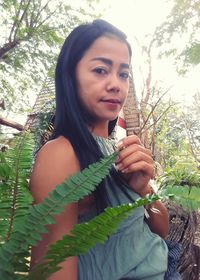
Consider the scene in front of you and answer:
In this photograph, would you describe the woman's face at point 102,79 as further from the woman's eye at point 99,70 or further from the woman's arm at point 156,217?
the woman's arm at point 156,217

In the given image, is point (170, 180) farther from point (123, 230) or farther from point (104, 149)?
point (123, 230)

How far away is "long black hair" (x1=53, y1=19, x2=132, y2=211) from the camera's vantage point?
43.4 inches

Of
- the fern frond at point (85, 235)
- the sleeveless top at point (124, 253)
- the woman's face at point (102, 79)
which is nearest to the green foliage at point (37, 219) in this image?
the fern frond at point (85, 235)

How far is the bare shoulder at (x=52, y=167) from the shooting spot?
2.86 ft

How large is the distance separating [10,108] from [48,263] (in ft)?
39.7

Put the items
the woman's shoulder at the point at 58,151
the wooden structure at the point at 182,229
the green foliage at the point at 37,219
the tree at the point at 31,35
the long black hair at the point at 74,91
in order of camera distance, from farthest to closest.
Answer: the tree at the point at 31,35
the wooden structure at the point at 182,229
the long black hair at the point at 74,91
the woman's shoulder at the point at 58,151
the green foliage at the point at 37,219

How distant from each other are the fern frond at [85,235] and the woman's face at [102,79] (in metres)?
0.69

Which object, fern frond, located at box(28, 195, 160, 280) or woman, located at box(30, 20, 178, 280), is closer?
fern frond, located at box(28, 195, 160, 280)

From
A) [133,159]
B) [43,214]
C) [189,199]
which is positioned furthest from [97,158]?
[43,214]

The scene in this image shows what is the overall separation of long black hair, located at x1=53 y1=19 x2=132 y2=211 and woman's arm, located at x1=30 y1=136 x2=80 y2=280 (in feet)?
0.32

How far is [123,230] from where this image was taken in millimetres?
1039

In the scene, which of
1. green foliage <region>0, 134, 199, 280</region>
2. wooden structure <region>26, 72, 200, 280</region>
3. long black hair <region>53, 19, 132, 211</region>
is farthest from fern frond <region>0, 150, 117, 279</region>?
wooden structure <region>26, 72, 200, 280</region>

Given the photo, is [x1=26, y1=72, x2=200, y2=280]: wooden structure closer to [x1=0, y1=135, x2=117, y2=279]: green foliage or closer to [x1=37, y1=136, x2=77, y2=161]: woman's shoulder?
[x1=37, y1=136, x2=77, y2=161]: woman's shoulder

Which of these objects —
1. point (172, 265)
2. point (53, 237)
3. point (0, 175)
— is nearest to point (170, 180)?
point (172, 265)
